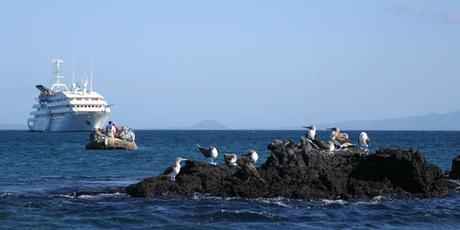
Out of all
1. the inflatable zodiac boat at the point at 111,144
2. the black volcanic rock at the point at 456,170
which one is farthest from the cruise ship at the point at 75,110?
the black volcanic rock at the point at 456,170

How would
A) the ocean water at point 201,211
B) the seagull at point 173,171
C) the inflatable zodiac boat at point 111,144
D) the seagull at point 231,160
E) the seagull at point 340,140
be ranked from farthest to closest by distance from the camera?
1. the inflatable zodiac boat at point 111,144
2. the seagull at point 340,140
3. the seagull at point 231,160
4. the seagull at point 173,171
5. the ocean water at point 201,211

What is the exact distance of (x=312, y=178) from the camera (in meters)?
24.0

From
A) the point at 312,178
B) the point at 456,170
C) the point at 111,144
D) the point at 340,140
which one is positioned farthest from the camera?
the point at 111,144

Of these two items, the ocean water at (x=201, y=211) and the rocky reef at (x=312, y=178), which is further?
the rocky reef at (x=312, y=178)

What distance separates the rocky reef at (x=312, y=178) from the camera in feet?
77.1

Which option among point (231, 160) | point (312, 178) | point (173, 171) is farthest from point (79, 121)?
point (312, 178)

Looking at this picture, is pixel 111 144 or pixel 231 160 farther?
pixel 111 144

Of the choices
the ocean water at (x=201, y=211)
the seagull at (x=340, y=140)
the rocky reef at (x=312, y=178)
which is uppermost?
the seagull at (x=340, y=140)

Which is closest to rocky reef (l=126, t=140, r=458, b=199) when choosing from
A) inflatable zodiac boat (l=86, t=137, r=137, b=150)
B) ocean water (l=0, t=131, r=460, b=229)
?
ocean water (l=0, t=131, r=460, b=229)

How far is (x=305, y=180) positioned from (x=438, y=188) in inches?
179

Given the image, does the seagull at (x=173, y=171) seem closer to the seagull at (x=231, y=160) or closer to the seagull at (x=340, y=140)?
the seagull at (x=231, y=160)

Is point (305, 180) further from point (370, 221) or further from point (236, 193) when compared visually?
point (370, 221)

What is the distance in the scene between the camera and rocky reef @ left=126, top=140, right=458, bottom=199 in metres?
23.5

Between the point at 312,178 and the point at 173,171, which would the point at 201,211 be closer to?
the point at 173,171
